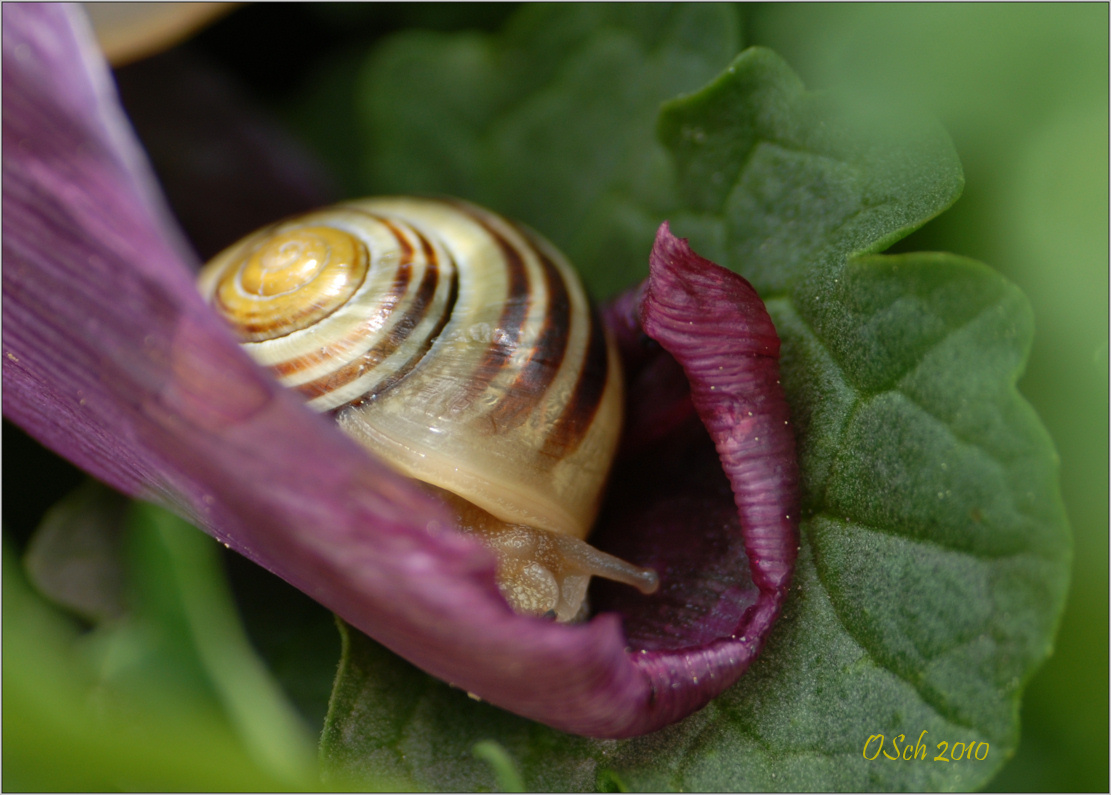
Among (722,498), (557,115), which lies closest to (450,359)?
(722,498)

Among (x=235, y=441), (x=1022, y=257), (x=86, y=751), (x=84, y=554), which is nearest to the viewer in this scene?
(x=86, y=751)

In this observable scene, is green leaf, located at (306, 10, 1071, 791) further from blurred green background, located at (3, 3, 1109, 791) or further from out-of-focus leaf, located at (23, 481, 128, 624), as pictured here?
out-of-focus leaf, located at (23, 481, 128, 624)

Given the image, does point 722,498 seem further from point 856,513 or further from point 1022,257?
point 1022,257

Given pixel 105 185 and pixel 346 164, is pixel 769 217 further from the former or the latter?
pixel 346 164

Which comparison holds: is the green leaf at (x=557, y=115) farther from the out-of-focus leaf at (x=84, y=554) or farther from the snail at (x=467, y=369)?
the out-of-focus leaf at (x=84, y=554)

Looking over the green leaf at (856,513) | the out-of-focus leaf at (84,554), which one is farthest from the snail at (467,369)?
the out-of-focus leaf at (84,554)

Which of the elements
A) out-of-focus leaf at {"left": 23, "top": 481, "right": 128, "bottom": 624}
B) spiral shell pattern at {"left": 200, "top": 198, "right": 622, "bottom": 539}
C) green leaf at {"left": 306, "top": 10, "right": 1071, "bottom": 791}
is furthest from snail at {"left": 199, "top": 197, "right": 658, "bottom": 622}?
out-of-focus leaf at {"left": 23, "top": 481, "right": 128, "bottom": 624}
